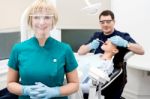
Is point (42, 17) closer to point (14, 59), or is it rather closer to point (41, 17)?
point (41, 17)

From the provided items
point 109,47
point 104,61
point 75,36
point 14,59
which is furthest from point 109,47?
point 75,36

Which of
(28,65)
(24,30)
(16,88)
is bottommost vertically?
(16,88)

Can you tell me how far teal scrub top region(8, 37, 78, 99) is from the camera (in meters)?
1.25

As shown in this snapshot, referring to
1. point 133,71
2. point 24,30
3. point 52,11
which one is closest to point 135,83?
point 133,71

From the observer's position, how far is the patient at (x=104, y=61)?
68.2 inches

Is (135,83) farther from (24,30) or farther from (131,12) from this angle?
(24,30)

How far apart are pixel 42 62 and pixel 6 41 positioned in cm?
133

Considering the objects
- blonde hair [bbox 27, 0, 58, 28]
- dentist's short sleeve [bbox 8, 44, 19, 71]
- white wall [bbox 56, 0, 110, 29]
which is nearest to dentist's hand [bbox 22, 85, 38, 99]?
dentist's short sleeve [bbox 8, 44, 19, 71]

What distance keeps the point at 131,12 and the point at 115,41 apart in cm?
95

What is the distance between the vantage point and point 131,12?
9.29ft

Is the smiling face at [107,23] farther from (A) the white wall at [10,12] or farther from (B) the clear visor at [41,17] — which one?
(B) the clear visor at [41,17]

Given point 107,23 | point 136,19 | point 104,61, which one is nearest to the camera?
point 104,61

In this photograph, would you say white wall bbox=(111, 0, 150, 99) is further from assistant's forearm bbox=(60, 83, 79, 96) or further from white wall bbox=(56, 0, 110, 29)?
assistant's forearm bbox=(60, 83, 79, 96)

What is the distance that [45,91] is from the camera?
48.6 inches
